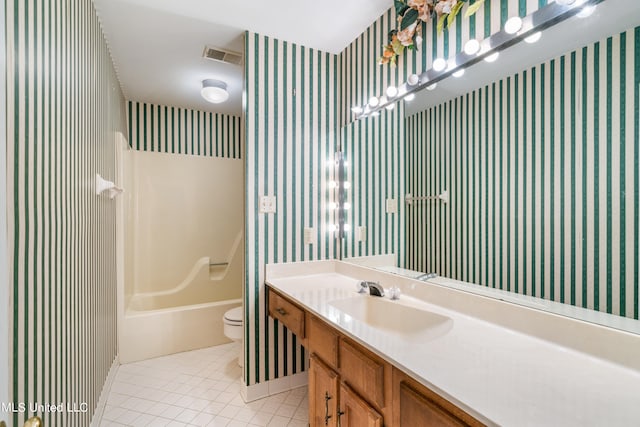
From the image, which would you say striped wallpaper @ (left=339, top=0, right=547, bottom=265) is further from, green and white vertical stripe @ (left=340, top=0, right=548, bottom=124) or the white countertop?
the white countertop

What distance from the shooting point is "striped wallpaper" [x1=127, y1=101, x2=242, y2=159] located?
11.3 feet

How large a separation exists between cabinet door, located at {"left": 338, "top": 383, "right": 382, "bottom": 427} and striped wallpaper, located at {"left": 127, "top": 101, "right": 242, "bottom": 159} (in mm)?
3197

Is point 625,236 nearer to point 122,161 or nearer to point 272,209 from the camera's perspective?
point 272,209

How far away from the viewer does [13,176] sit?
874 millimetres

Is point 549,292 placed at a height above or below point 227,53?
below

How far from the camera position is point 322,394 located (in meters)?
1.41

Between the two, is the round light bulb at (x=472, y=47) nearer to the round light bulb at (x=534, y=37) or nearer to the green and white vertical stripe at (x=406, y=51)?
the green and white vertical stripe at (x=406, y=51)

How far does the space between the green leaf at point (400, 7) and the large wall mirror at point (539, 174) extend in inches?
16.4

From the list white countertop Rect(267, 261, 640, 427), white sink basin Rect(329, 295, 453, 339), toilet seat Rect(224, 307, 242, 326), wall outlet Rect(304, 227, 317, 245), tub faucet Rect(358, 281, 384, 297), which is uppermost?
wall outlet Rect(304, 227, 317, 245)

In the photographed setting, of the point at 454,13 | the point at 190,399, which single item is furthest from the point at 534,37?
the point at 190,399

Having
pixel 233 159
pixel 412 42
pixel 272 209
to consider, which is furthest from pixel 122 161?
pixel 412 42

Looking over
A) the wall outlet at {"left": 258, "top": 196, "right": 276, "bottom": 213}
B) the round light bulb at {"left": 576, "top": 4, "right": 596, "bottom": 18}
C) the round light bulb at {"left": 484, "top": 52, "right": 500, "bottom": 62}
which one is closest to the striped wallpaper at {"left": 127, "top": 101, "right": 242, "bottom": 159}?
the wall outlet at {"left": 258, "top": 196, "right": 276, "bottom": 213}

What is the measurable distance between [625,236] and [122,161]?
3170mm

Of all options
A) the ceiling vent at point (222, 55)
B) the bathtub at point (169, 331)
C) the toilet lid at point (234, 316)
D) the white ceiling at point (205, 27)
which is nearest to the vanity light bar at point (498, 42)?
the white ceiling at point (205, 27)
